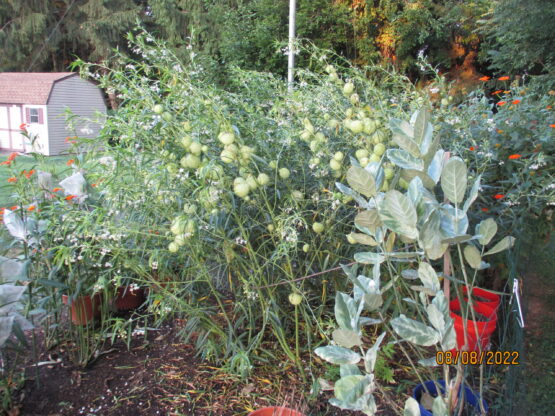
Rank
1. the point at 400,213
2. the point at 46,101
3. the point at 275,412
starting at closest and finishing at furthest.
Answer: the point at 400,213 → the point at 275,412 → the point at 46,101

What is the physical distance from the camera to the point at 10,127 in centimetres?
915

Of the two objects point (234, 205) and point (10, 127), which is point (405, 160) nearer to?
point (234, 205)

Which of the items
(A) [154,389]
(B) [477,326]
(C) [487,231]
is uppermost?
(C) [487,231]

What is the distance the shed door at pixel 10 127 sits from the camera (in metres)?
8.74

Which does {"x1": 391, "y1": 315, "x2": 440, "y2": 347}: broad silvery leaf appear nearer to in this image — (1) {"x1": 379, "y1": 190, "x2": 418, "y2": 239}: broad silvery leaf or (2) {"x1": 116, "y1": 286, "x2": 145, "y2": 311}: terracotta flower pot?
(1) {"x1": 379, "y1": 190, "x2": 418, "y2": 239}: broad silvery leaf

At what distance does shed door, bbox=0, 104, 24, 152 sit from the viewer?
8.74 metres

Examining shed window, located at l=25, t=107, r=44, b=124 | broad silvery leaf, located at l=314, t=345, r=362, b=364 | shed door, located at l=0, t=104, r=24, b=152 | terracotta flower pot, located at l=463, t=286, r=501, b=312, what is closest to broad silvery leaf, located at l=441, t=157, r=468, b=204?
broad silvery leaf, located at l=314, t=345, r=362, b=364

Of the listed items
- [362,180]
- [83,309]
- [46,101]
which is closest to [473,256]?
[362,180]

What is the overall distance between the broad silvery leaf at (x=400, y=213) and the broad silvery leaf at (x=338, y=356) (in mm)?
324

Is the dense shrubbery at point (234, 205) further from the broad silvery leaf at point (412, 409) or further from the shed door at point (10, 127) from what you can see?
the shed door at point (10, 127)

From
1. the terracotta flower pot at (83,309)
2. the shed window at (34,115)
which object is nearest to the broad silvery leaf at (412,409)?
the terracotta flower pot at (83,309)

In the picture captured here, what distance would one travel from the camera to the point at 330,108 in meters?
1.99

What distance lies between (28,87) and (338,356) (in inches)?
369

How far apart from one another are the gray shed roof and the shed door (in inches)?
7.6
